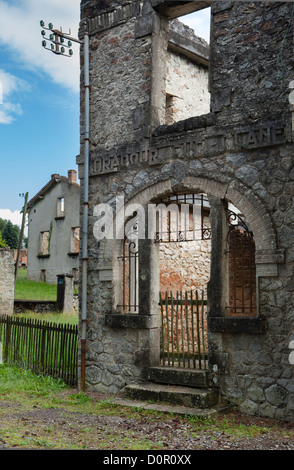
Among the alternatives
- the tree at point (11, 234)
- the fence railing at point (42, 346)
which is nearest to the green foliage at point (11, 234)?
the tree at point (11, 234)

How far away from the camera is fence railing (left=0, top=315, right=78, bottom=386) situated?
→ 8.91m

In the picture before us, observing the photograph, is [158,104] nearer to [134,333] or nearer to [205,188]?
[205,188]

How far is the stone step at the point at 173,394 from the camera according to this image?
6.43 metres

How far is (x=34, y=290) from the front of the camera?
25047mm

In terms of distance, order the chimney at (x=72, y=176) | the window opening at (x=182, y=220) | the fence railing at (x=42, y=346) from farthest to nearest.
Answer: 1. the chimney at (x=72, y=176)
2. the window opening at (x=182, y=220)
3. the fence railing at (x=42, y=346)

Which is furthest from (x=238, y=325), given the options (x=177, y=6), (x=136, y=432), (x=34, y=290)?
(x=34, y=290)

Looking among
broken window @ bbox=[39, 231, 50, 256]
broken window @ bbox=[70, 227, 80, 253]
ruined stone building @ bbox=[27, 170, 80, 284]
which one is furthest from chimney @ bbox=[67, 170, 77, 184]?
broken window @ bbox=[39, 231, 50, 256]

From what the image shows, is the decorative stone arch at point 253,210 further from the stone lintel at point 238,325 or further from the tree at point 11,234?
the tree at point 11,234

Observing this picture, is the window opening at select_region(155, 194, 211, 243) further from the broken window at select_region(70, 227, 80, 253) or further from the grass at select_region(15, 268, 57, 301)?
the broken window at select_region(70, 227, 80, 253)

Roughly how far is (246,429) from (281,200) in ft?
9.31

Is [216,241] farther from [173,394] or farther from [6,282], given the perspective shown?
[6,282]

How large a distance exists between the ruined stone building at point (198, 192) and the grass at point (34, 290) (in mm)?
13915

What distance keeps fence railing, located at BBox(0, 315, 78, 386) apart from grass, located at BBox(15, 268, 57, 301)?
36.8ft

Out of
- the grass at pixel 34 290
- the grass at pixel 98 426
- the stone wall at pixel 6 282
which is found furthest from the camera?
the grass at pixel 34 290
